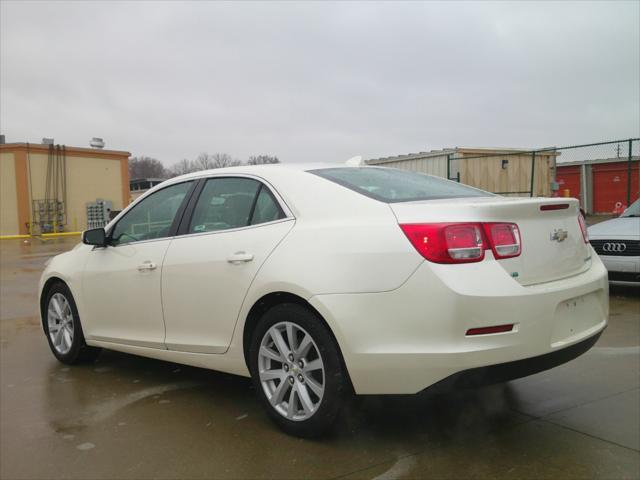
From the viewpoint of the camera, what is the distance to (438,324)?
2.87m

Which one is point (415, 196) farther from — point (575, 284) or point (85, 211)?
point (85, 211)

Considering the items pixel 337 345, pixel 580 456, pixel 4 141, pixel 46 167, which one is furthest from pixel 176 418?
pixel 4 141

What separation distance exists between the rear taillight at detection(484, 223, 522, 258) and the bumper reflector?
0.35 meters

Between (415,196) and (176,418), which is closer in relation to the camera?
(415,196)

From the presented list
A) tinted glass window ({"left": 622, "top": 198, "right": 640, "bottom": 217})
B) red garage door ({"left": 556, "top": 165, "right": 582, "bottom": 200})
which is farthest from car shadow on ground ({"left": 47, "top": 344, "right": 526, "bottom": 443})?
red garage door ({"left": 556, "top": 165, "right": 582, "bottom": 200})

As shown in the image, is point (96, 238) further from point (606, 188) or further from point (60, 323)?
point (606, 188)

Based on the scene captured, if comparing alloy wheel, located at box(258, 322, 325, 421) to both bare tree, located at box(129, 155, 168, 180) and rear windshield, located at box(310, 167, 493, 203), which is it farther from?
bare tree, located at box(129, 155, 168, 180)

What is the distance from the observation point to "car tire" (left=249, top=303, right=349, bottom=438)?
3.15 meters

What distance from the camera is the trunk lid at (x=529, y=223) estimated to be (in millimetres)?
3029

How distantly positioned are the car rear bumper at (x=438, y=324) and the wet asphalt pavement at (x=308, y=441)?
47 centimetres

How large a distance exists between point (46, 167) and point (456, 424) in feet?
114

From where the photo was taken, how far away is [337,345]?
315 centimetres

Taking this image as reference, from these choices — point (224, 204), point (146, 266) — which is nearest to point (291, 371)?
point (224, 204)

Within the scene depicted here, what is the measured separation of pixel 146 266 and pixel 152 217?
0.46 m
